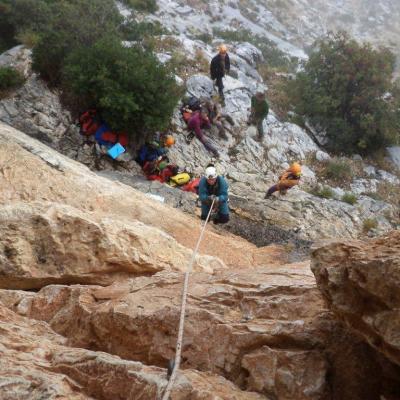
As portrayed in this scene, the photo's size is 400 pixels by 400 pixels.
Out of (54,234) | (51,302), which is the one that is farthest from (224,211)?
(51,302)

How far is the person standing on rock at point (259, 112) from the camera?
1867 centimetres

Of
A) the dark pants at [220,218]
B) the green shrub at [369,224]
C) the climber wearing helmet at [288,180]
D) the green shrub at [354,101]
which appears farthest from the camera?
the green shrub at [354,101]

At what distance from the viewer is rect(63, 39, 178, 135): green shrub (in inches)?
529

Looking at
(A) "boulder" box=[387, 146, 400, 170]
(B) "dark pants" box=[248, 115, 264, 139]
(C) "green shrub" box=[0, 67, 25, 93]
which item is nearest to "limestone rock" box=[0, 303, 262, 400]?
(C) "green shrub" box=[0, 67, 25, 93]

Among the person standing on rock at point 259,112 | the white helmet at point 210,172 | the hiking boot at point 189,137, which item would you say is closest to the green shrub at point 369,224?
the person standing on rock at point 259,112

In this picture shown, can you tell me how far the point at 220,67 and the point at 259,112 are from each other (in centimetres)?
243

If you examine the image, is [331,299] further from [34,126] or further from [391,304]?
[34,126]

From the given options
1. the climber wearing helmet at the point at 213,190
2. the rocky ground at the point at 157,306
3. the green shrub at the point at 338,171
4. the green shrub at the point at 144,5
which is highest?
the green shrub at the point at 144,5

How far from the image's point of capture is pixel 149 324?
3809 mm

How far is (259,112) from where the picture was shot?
1875 centimetres

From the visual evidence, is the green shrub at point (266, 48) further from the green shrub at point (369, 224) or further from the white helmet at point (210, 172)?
the white helmet at point (210, 172)

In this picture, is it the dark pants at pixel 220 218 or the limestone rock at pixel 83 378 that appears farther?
the dark pants at pixel 220 218

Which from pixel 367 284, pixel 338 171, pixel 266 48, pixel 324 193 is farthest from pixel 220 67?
pixel 367 284

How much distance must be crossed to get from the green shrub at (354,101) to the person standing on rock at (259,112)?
3.48 meters
